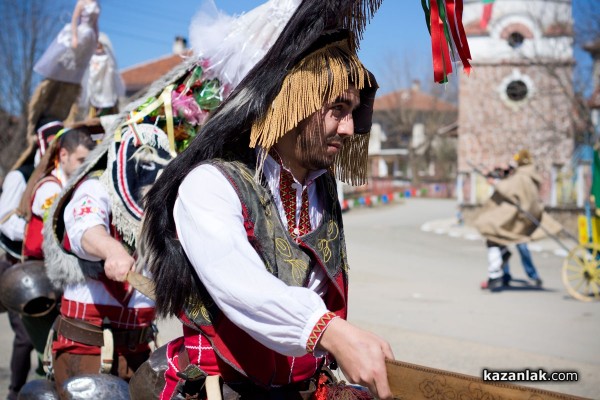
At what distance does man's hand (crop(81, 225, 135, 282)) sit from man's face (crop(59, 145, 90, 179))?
1021 millimetres

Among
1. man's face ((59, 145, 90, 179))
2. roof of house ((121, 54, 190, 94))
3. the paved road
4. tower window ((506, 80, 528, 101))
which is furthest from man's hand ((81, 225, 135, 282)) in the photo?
roof of house ((121, 54, 190, 94))

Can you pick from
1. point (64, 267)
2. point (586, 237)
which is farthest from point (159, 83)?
point (586, 237)

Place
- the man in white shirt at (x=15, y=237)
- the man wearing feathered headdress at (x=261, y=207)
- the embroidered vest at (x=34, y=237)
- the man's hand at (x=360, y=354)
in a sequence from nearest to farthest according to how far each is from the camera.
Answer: the man's hand at (x=360, y=354), the man wearing feathered headdress at (x=261, y=207), the embroidered vest at (x=34, y=237), the man in white shirt at (x=15, y=237)

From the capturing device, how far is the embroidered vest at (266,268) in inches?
76.7

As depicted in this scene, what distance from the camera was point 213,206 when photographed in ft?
6.03

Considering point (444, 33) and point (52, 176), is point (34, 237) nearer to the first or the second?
point (52, 176)

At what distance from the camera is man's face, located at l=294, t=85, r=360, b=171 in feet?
6.64

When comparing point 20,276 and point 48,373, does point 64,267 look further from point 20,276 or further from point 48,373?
point 20,276

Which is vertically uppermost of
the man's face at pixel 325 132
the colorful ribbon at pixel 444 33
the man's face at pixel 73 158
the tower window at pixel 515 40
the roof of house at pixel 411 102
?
the tower window at pixel 515 40

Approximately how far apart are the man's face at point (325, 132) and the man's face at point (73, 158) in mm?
2198

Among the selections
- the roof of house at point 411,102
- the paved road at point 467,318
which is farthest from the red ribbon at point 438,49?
the roof of house at point 411,102

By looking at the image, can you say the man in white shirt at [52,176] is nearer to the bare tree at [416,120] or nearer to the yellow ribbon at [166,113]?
the yellow ribbon at [166,113]

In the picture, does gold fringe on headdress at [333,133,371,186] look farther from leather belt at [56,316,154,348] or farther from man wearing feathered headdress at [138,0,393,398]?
leather belt at [56,316,154,348]

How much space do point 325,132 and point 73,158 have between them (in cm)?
232
